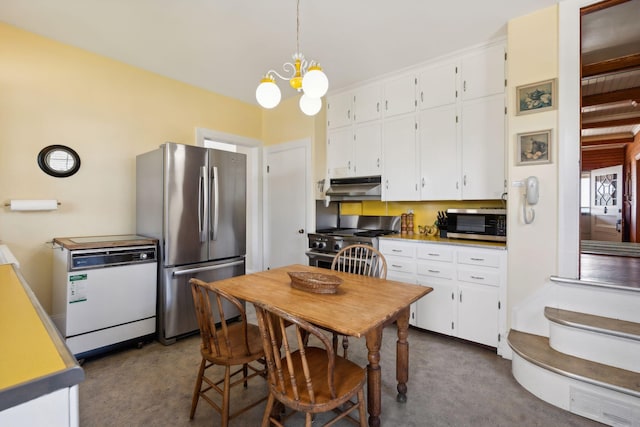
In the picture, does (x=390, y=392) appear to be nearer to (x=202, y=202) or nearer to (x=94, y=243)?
(x=202, y=202)

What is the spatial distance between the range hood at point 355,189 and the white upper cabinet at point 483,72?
129 cm

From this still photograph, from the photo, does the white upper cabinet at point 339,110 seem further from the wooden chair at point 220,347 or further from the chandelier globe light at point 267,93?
the wooden chair at point 220,347

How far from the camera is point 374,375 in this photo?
1.63 meters

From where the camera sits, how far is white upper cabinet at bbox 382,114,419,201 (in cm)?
337

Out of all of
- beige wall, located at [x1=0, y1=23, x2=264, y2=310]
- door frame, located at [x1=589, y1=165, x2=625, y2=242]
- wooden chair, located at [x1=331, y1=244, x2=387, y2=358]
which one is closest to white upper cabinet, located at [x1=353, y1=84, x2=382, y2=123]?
wooden chair, located at [x1=331, y1=244, x2=387, y2=358]

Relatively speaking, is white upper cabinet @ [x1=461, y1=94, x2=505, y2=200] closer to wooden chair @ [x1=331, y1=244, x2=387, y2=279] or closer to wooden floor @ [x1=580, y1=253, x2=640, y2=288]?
wooden floor @ [x1=580, y1=253, x2=640, y2=288]

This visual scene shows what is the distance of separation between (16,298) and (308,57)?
9.79 ft

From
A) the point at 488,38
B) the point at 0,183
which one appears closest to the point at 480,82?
the point at 488,38

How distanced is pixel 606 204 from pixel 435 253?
6060 millimetres

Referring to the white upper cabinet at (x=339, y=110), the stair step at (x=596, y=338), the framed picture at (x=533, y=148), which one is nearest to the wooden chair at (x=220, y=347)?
the stair step at (x=596, y=338)

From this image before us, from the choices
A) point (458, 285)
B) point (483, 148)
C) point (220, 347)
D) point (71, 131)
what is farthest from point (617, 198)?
point (71, 131)

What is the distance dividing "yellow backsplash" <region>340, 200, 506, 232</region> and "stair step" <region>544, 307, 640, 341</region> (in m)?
1.24

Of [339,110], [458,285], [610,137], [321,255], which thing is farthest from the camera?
[610,137]

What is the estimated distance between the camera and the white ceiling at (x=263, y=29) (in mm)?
2336
